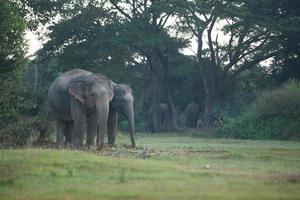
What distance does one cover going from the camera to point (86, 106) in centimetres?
2359

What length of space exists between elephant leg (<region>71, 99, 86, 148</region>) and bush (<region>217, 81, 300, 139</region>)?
1510 centimetres

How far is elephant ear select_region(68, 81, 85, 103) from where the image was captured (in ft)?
77.3

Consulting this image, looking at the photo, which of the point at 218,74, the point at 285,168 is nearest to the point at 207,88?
the point at 218,74

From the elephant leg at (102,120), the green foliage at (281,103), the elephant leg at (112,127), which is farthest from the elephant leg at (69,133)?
the green foliage at (281,103)

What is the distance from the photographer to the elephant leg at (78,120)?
2327 cm

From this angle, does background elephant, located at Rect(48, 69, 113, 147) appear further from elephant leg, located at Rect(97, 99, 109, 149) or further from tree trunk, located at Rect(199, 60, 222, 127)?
tree trunk, located at Rect(199, 60, 222, 127)

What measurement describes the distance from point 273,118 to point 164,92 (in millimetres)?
16063

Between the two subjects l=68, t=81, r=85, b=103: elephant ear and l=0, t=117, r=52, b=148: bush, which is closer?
l=68, t=81, r=85, b=103: elephant ear

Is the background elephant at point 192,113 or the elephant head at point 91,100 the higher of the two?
the background elephant at point 192,113

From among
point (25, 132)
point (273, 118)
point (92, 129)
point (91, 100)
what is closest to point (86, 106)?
point (91, 100)

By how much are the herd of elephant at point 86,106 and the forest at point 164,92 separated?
27cm

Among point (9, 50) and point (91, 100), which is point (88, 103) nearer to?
point (91, 100)

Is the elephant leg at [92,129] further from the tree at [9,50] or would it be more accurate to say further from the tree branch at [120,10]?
the tree branch at [120,10]

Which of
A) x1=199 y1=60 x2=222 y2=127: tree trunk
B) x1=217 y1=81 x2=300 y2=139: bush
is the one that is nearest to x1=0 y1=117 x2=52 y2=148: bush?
x1=217 y1=81 x2=300 y2=139: bush
